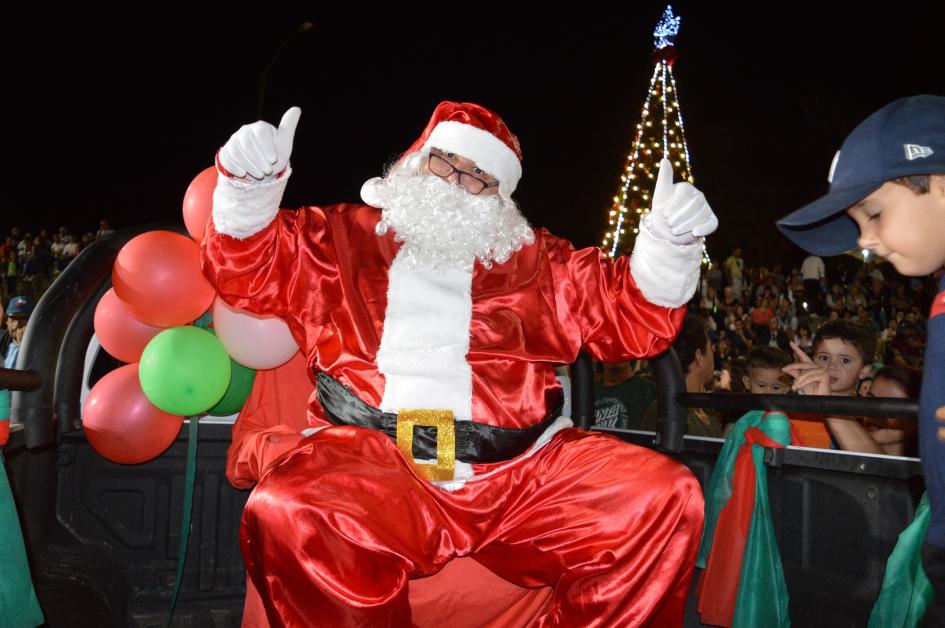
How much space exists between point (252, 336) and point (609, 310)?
4.20ft

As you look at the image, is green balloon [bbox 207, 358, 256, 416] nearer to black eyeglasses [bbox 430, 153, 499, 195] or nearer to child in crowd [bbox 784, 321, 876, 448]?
black eyeglasses [bbox 430, 153, 499, 195]

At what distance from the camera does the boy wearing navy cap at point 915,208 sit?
152cm

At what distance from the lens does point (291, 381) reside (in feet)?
10.7

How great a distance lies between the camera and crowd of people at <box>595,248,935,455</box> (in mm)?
3387

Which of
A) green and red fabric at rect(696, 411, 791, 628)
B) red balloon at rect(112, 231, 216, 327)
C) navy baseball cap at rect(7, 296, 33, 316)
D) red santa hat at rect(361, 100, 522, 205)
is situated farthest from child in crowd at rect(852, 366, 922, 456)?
navy baseball cap at rect(7, 296, 33, 316)

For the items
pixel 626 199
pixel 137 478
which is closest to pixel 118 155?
pixel 626 199

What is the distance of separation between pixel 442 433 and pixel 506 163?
115 centimetres

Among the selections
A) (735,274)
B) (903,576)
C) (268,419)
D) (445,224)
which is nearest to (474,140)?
(445,224)

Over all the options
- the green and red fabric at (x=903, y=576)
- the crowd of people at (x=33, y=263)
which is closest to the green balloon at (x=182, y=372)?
the green and red fabric at (x=903, y=576)

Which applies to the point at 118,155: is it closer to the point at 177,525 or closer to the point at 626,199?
the point at 626,199

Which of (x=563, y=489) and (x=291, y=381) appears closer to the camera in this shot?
(x=563, y=489)

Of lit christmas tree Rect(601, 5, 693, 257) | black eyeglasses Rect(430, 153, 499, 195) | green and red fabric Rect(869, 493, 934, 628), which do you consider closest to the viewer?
green and red fabric Rect(869, 493, 934, 628)

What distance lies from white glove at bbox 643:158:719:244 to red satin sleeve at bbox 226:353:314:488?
4.72 feet

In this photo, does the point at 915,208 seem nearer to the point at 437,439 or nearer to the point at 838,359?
the point at 437,439
